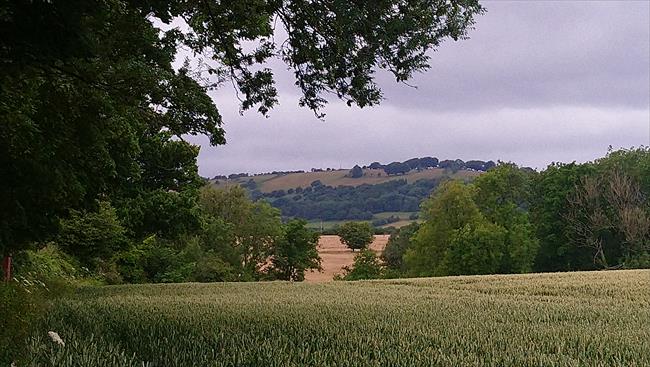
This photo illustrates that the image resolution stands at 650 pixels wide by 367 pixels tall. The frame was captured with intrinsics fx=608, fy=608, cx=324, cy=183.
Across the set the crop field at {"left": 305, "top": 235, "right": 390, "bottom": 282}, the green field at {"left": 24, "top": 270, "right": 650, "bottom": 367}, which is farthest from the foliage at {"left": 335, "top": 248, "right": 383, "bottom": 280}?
the green field at {"left": 24, "top": 270, "right": 650, "bottom": 367}

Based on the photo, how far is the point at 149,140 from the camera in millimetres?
20625

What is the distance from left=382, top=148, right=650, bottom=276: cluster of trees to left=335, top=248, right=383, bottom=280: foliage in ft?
25.2

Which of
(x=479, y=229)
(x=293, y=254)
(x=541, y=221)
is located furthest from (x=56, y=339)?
(x=541, y=221)

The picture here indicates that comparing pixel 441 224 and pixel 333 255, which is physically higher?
pixel 441 224

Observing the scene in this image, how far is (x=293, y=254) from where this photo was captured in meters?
56.1

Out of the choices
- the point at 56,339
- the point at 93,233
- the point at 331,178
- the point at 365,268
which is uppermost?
the point at 331,178

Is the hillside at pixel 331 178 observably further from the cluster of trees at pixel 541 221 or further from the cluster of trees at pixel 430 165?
the cluster of trees at pixel 541 221

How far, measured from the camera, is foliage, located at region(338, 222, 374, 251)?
88688mm

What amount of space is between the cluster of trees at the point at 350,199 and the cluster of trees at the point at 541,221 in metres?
86.5

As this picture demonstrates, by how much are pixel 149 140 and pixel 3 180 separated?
543 inches

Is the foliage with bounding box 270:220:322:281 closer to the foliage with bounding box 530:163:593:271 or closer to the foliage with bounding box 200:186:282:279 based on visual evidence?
the foliage with bounding box 200:186:282:279

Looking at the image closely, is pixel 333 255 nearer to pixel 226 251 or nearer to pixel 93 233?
pixel 226 251

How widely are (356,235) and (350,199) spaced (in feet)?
213

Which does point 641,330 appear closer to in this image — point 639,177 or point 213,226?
point 213,226
